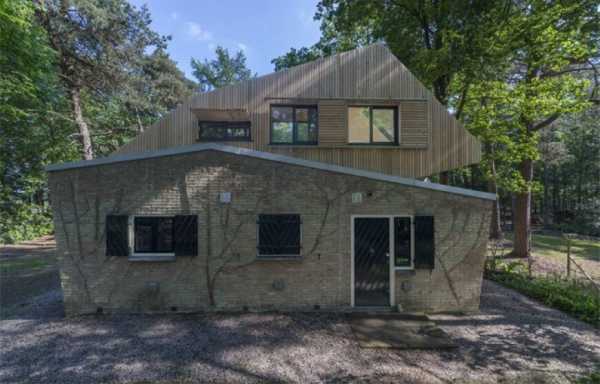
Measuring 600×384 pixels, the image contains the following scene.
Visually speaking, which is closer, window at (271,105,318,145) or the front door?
the front door

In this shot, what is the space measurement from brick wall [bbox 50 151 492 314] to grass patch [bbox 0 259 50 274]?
826 cm

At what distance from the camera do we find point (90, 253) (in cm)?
702

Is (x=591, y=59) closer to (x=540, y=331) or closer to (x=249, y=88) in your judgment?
(x=540, y=331)

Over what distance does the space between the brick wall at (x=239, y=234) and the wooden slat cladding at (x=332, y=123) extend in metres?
3.15

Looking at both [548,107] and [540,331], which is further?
[548,107]

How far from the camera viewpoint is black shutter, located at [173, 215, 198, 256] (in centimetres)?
707

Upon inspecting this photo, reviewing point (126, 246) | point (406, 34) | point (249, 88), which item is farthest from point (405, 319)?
point (406, 34)

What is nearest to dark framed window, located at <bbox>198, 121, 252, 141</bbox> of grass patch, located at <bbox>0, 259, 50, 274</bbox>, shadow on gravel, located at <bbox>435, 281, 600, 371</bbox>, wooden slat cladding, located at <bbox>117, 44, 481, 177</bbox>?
wooden slat cladding, located at <bbox>117, 44, 481, 177</bbox>

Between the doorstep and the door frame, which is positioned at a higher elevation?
the door frame

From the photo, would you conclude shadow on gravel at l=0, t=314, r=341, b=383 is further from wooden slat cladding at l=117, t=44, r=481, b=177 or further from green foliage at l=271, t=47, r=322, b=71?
green foliage at l=271, t=47, r=322, b=71

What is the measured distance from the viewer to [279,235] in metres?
7.21

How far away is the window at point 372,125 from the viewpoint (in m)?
10.3

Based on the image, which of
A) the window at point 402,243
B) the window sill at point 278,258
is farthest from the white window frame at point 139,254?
the window at point 402,243

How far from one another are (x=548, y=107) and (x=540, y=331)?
899 centimetres
